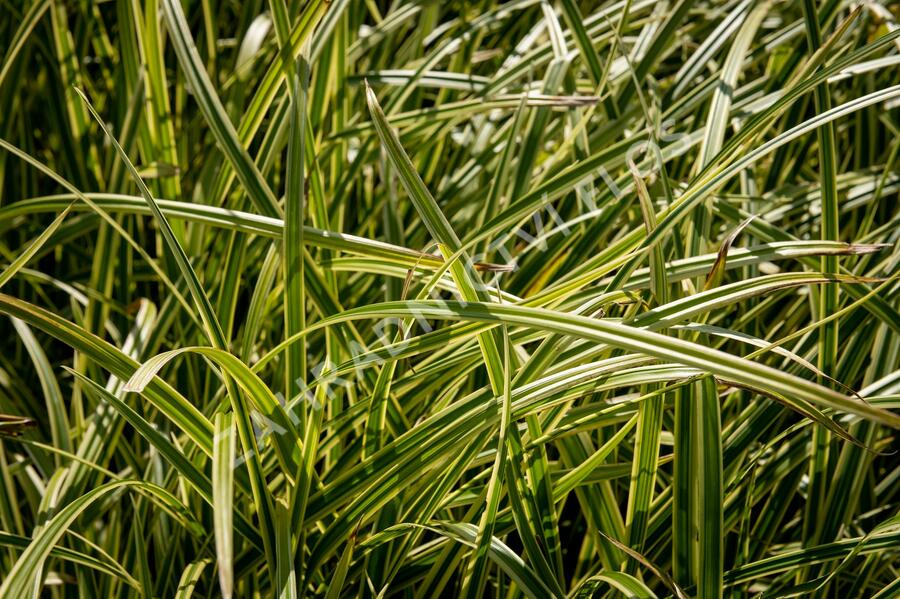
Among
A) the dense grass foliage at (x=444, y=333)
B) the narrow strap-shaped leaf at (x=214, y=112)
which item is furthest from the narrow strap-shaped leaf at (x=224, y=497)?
the narrow strap-shaped leaf at (x=214, y=112)

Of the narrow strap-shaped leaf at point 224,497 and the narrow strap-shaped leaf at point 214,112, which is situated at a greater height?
the narrow strap-shaped leaf at point 214,112

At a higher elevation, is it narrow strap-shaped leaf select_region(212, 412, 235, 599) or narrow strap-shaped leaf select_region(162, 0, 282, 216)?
narrow strap-shaped leaf select_region(162, 0, 282, 216)

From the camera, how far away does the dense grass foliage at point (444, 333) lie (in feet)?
1.79

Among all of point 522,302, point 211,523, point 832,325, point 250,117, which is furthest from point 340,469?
point 832,325

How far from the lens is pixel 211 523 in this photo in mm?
685

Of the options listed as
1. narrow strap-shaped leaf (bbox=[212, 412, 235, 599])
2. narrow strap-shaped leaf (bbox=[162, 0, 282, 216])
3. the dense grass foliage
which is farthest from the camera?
narrow strap-shaped leaf (bbox=[162, 0, 282, 216])

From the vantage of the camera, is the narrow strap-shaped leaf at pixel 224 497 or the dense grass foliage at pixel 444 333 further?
the dense grass foliage at pixel 444 333

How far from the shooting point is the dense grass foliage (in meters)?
0.55

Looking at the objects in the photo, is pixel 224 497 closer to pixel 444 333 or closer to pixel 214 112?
pixel 444 333

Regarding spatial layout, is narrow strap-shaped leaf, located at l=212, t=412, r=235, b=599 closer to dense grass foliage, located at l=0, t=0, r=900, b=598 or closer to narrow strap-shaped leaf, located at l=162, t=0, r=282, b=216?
dense grass foliage, located at l=0, t=0, r=900, b=598

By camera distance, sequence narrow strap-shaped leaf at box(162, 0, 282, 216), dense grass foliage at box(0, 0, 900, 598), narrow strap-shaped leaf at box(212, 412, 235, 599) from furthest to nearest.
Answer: narrow strap-shaped leaf at box(162, 0, 282, 216)
dense grass foliage at box(0, 0, 900, 598)
narrow strap-shaped leaf at box(212, 412, 235, 599)

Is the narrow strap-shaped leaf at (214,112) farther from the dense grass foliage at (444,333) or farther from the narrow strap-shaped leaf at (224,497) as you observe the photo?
the narrow strap-shaped leaf at (224,497)

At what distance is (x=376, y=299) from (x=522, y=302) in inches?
14.4

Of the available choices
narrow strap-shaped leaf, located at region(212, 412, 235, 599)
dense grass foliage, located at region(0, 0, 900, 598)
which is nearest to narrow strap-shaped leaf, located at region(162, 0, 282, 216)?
dense grass foliage, located at region(0, 0, 900, 598)
